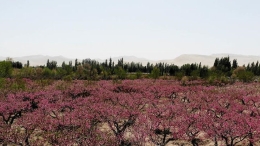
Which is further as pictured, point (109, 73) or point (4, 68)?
point (109, 73)

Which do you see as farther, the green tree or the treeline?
the treeline

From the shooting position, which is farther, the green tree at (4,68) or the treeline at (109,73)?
the treeline at (109,73)

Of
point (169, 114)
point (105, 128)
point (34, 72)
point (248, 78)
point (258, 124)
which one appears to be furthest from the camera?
point (34, 72)

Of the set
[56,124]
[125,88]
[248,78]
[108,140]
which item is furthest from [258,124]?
[248,78]

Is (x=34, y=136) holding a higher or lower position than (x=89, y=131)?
lower

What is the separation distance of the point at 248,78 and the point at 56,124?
51733mm

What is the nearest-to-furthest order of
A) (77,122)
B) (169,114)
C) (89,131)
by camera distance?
(89,131), (77,122), (169,114)

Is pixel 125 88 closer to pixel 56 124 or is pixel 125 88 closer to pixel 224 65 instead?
pixel 56 124

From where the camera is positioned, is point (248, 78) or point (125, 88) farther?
point (248, 78)

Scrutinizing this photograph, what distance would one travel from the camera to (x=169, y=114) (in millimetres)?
12844

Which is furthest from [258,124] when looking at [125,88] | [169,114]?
[125,88]

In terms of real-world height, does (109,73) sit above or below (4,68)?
below

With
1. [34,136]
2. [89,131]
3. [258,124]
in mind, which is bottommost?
[34,136]

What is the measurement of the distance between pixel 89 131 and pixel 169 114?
454 cm
